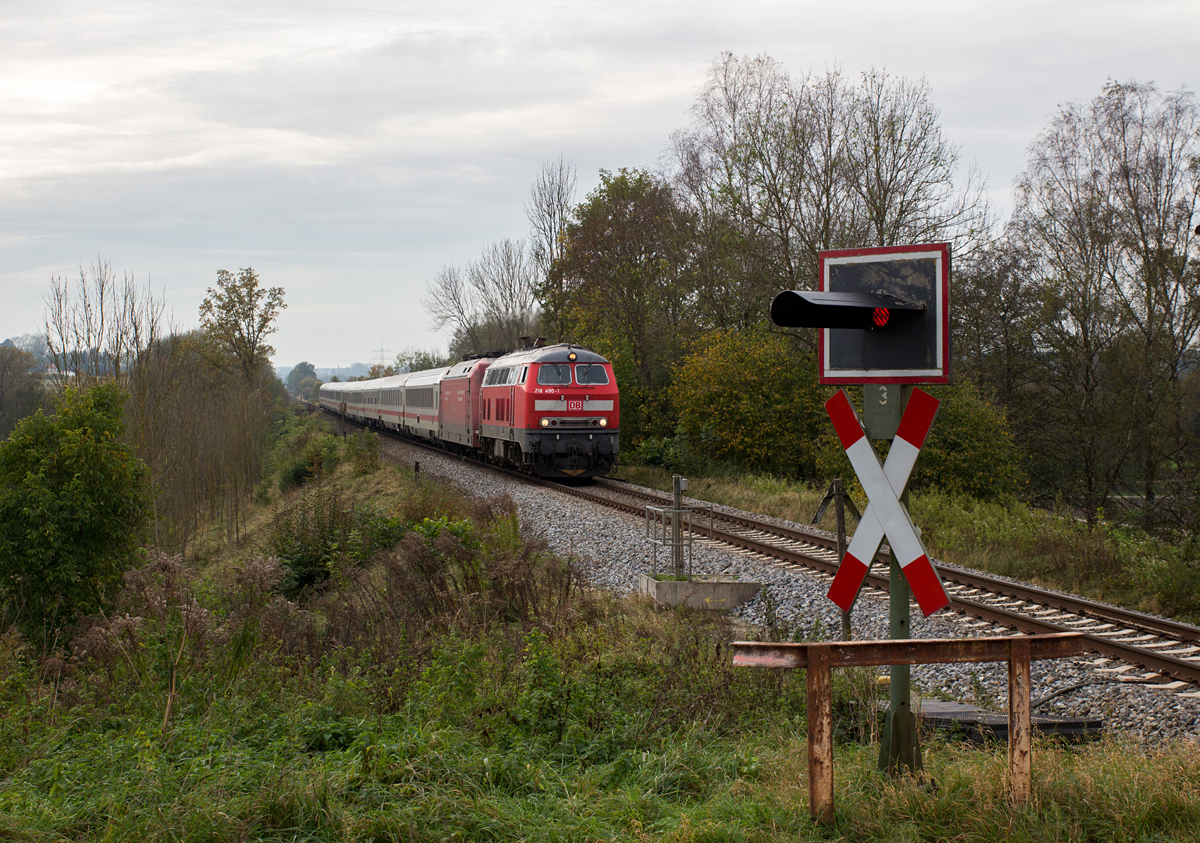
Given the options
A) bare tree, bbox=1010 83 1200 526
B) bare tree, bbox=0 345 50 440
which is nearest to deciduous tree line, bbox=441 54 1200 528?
bare tree, bbox=1010 83 1200 526

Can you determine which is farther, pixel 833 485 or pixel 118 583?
pixel 118 583

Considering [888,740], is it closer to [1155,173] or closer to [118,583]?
[118,583]

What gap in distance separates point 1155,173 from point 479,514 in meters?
23.9

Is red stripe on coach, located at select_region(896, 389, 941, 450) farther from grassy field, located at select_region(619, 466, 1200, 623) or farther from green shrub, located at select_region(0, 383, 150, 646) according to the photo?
green shrub, located at select_region(0, 383, 150, 646)

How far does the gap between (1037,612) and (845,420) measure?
613cm

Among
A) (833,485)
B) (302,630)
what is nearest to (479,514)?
(302,630)

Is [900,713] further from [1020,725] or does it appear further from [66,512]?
[66,512]

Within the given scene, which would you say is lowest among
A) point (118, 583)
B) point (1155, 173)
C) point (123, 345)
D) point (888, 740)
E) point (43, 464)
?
point (118, 583)

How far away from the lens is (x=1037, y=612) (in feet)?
28.6

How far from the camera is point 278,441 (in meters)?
47.2

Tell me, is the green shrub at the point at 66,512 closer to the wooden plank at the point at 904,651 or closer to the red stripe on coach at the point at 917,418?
the wooden plank at the point at 904,651

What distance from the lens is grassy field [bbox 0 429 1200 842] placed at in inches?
138

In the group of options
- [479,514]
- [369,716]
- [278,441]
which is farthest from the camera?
[278,441]

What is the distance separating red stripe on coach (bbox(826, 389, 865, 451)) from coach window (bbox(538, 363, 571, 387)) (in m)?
16.6
